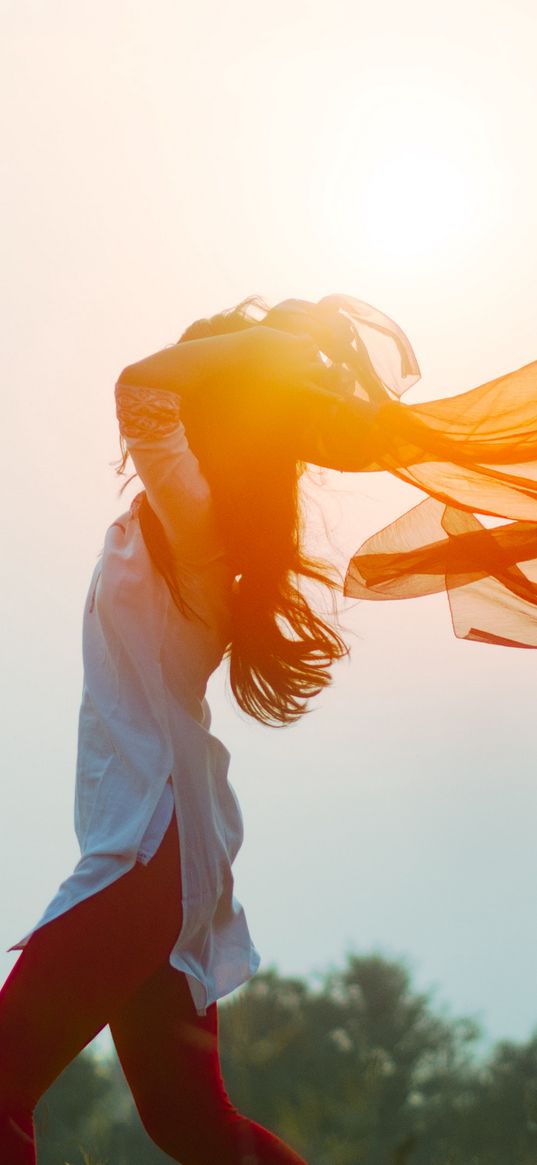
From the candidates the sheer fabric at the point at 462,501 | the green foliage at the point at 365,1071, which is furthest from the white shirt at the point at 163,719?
the green foliage at the point at 365,1071

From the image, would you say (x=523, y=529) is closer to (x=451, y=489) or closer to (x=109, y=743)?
(x=451, y=489)

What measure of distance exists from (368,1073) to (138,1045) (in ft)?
149

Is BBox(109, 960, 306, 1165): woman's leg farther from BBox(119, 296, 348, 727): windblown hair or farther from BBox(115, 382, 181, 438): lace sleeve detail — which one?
BBox(115, 382, 181, 438): lace sleeve detail

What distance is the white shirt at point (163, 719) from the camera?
2.52 meters

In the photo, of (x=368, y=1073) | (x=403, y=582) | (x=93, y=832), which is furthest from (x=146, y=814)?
(x=368, y=1073)

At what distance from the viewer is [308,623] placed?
9.39 feet

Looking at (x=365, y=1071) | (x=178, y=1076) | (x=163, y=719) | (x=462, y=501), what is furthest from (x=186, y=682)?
(x=365, y=1071)

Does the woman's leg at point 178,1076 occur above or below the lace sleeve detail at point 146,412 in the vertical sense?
below

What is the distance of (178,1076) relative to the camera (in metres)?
2.52

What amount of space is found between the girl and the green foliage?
35448 mm

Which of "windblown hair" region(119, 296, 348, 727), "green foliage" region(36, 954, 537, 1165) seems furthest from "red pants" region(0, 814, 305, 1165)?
"green foliage" region(36, 954, 537, 1165)

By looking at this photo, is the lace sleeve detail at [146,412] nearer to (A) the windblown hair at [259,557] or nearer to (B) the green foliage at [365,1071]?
(A) the windblown hair at [259,557]

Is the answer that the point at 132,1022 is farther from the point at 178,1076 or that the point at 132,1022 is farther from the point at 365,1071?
the point at 365,1071

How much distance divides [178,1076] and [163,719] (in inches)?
25.8
